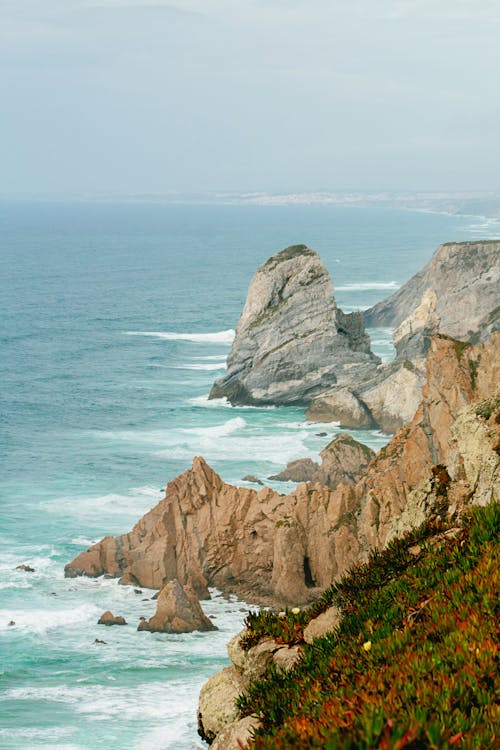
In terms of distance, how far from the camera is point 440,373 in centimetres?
4441

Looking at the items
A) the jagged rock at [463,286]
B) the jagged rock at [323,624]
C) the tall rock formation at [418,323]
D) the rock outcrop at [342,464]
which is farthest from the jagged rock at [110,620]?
the jagged rock at [463,286]

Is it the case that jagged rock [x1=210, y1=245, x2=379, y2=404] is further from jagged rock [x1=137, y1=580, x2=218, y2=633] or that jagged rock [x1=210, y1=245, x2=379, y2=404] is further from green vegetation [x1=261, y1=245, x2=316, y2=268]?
jagged rock [x1=137, y1=580, x2=218, y2=633]

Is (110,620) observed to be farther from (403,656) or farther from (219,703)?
(403,656)

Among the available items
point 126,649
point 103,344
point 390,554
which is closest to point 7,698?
point 126,649

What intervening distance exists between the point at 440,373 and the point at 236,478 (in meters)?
19.8

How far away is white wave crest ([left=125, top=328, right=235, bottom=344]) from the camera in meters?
117

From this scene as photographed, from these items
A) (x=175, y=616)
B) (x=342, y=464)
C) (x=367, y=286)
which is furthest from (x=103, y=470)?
(x=367, y=286)

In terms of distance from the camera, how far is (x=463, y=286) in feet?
338

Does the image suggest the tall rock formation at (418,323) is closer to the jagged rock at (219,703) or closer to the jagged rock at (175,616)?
the jagged rock at (175,616)

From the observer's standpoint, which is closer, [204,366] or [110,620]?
[110,620]

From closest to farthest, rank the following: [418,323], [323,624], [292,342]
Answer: [323,624] → [292,342] → [418,323]

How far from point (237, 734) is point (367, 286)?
517 feet

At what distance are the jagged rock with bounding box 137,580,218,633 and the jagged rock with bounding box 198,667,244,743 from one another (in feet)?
91.8

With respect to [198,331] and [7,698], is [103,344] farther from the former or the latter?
[7,698]
